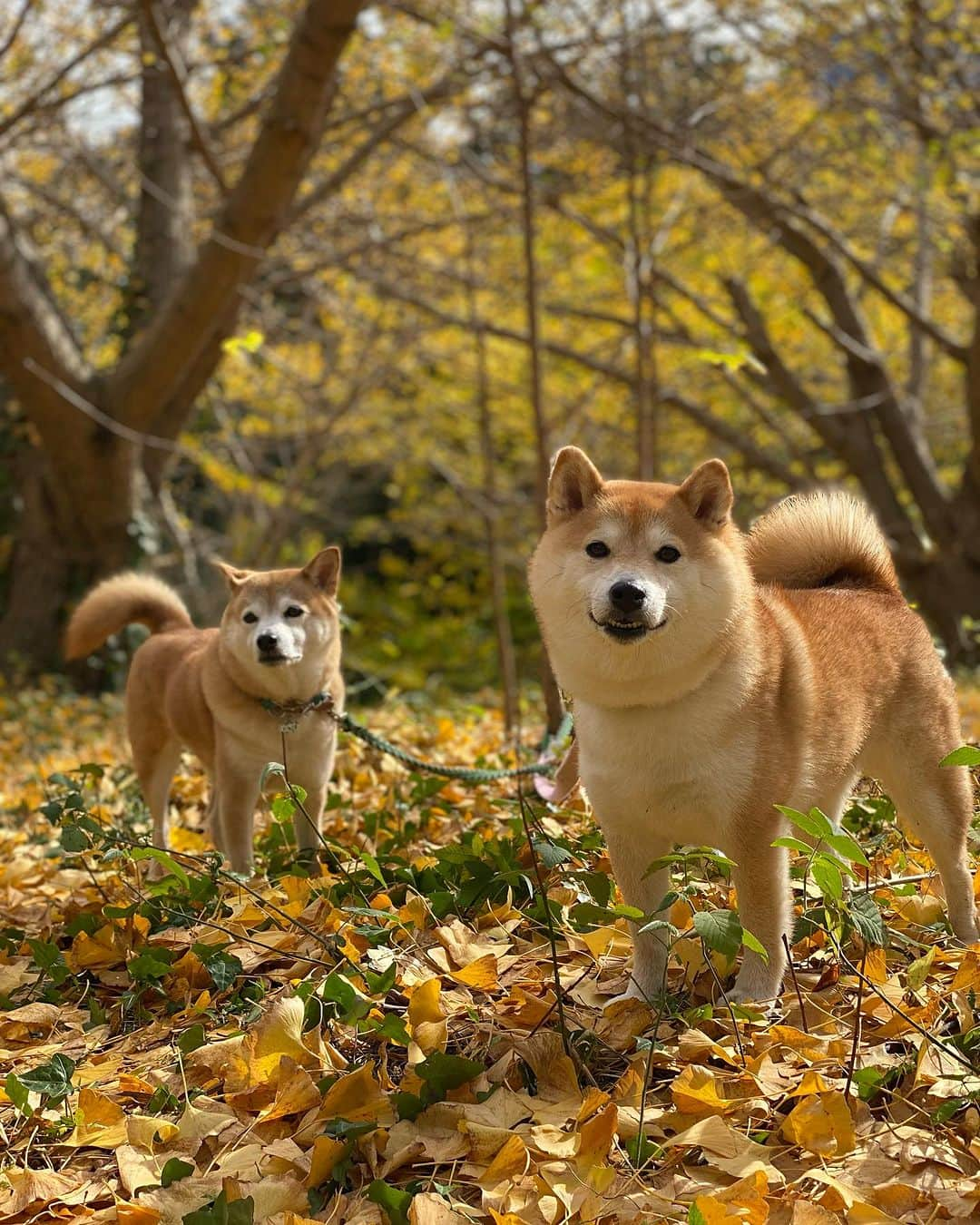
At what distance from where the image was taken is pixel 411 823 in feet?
14.6

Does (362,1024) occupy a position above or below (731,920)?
below

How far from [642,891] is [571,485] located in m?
0.98

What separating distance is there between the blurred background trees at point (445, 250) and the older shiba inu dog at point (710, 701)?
3.84 meters

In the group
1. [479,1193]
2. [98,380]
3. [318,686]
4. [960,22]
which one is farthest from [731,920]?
[960,22]

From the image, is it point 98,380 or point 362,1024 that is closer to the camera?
point 362,1024

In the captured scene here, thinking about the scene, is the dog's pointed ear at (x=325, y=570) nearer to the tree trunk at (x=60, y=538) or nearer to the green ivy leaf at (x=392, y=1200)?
the green ivy leaf at (x=392, y=1200)

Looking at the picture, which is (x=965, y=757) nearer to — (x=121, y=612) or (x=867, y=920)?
(x=867, y=920)

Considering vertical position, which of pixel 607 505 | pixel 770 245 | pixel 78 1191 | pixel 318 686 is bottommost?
pixel 78 1191

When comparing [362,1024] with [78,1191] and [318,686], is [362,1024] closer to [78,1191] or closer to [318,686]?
[78,1191]

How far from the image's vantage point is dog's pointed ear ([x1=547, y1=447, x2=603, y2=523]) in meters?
3.02

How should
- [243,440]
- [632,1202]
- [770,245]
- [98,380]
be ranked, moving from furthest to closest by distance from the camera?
[243,440]
[770,245]
[98,380]
[632,1202]

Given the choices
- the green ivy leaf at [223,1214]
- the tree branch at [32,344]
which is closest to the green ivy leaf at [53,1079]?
the green ivy leaf at [223,1214]

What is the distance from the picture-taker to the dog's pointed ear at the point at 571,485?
3.02 m

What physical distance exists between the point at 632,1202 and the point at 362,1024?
0.83 m
